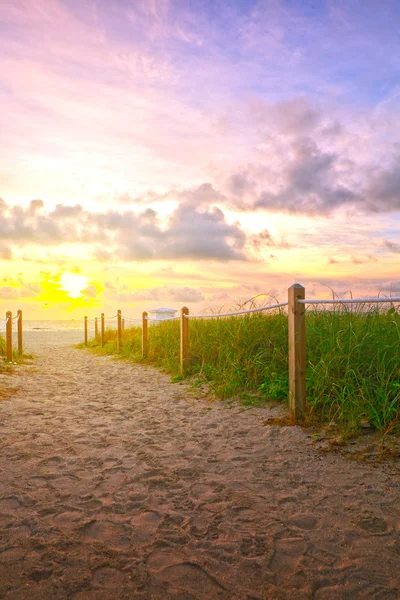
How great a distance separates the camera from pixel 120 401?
6434 mm

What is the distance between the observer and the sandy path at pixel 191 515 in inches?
81.7

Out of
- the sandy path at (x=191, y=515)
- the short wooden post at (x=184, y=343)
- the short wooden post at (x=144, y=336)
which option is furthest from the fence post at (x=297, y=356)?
the short wooden post at (x=144, y=336)

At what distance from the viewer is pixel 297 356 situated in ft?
14.8

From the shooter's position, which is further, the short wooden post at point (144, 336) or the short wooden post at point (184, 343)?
the short wooden post at point (144, 336)

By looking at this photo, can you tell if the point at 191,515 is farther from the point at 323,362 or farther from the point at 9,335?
the point at 9,335

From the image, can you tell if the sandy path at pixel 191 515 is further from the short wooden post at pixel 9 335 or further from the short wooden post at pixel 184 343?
the short wooden post at pixel 9 335

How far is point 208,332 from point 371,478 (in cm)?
507

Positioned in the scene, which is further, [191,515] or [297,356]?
[297,356]

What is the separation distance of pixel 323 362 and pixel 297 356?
1.00ft

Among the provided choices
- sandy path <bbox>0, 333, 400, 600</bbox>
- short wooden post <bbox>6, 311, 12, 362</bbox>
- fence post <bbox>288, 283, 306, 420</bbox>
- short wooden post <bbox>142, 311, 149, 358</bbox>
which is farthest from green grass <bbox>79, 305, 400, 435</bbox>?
short wooden post <bbox>6, 311, 12, 362</bbox>

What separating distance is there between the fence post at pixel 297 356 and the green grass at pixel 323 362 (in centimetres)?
13

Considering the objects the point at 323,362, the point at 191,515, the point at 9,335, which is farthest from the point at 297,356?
the point at 9,335

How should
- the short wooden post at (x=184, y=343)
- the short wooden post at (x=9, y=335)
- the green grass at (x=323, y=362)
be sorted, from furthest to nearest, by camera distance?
the short wooden post at (x=9, y=335) < the short wooden post at (x=184, y=343) < the green grass at (x=323, y=362)

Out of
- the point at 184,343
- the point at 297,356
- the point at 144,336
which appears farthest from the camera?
the point at 144,336
